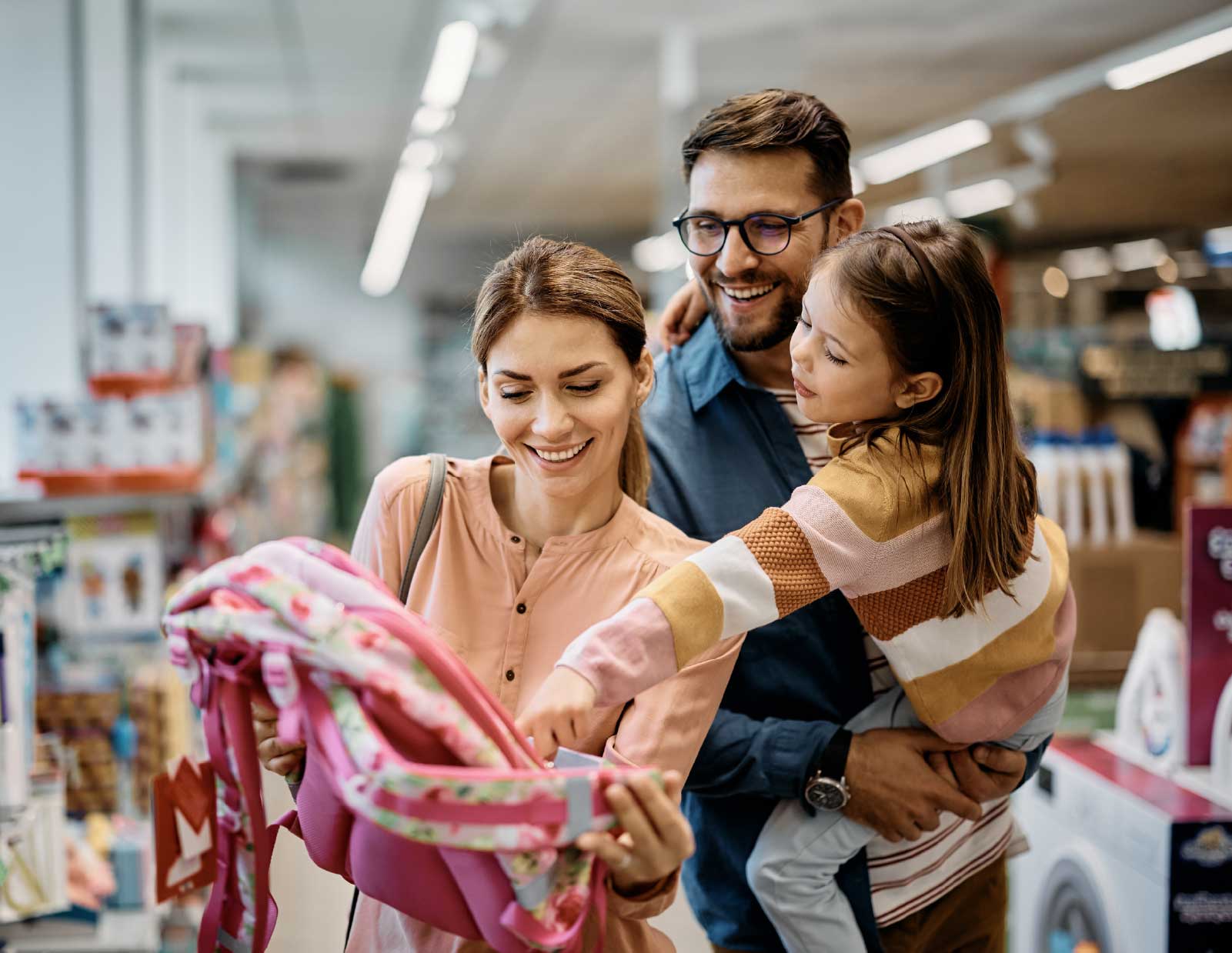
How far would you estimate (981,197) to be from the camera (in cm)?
1177

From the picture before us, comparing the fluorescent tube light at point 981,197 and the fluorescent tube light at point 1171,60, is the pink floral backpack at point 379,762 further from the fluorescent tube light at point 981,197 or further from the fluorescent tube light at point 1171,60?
the fluorescent tube light at point 981,197

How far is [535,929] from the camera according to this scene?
1.21 m

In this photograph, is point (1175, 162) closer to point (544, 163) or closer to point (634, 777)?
point (544, 163)

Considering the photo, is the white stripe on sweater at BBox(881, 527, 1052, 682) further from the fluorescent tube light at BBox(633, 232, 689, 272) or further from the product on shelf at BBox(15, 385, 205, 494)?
the product on shelf at BBox(15, 385, 205, 494)

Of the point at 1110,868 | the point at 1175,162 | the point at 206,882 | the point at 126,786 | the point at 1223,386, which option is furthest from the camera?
the point at 1175,162

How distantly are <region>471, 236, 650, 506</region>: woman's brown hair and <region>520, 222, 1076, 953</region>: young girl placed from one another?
25 centimetres

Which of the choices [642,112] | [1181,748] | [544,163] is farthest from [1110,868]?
[544,163]

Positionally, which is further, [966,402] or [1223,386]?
[1223,386]

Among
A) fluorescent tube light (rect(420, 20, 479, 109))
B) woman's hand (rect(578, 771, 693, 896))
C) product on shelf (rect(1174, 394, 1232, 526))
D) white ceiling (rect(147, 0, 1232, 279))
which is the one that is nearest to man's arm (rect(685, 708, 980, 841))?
woman's hand (rect(578, 771, 693, 896))

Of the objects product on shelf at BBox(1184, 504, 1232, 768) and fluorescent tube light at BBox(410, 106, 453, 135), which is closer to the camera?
product on shelf at BBox(1184, 504, 1232, 768)

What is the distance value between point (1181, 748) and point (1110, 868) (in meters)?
0.37

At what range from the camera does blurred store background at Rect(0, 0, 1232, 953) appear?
3037 millimetres

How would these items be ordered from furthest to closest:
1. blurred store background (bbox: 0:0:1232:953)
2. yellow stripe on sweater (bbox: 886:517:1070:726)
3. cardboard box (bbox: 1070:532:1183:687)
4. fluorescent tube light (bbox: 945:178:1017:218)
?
fluorescent tube light (bbox: 945:178:1017:218) < cardboard box (bbox: 1070:532:1183:687) < blurred store background (bbox: 0:0:1232:953) < yellow stripe on sweater (bbox: 886:517:1070:726)

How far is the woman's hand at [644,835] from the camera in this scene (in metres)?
1.19
